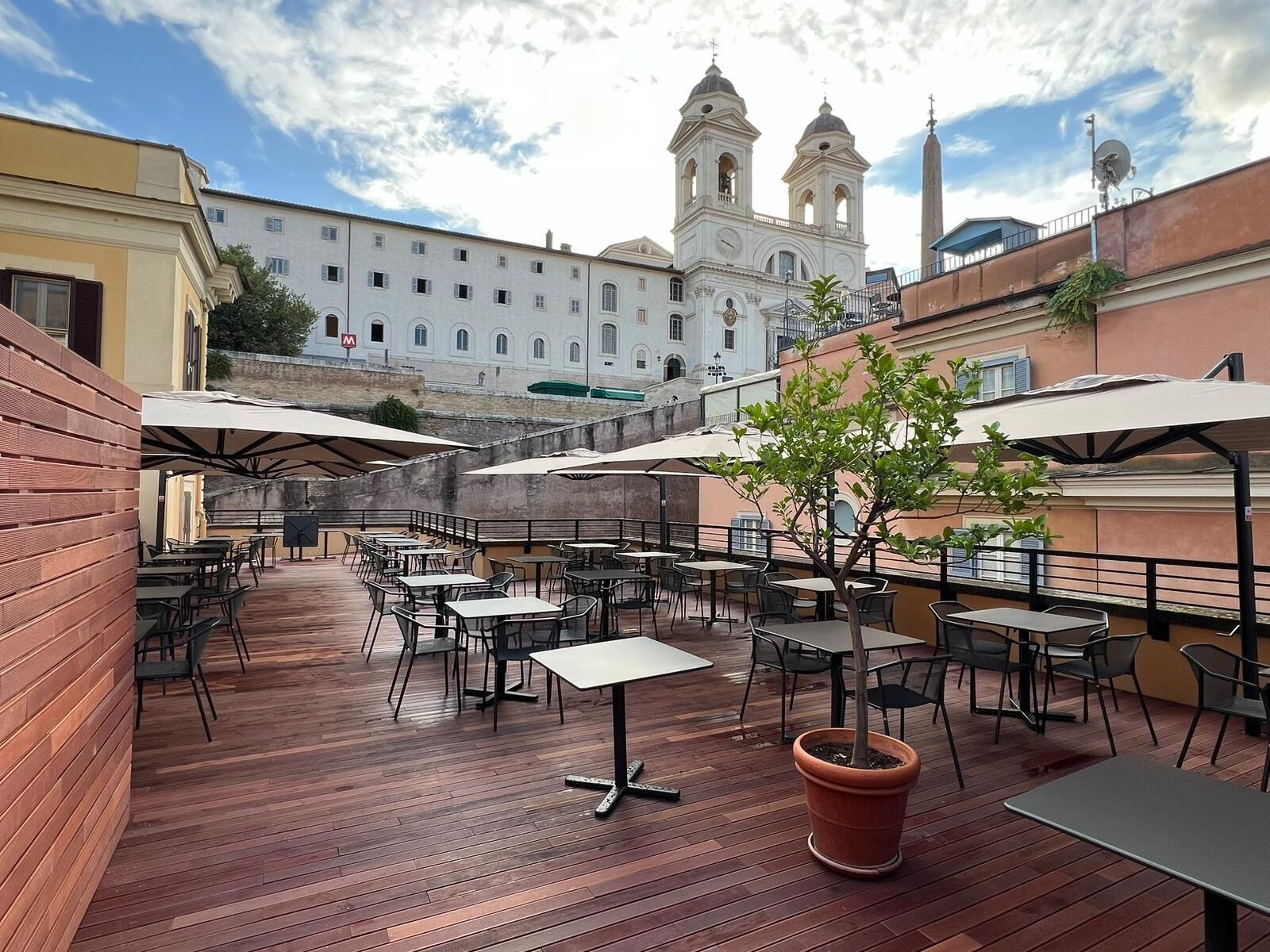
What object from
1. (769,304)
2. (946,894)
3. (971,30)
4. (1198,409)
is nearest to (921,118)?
(769,304)

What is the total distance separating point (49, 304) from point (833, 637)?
1076 cm

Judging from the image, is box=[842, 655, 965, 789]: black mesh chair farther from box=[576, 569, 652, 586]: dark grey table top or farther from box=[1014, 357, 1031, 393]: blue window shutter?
box=[1014, 357, 1031, 393]: blue window shutter

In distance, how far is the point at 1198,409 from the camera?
3.08 meters

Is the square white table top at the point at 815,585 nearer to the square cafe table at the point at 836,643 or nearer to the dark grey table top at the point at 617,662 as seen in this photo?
the square cafe table at the point at 836,643

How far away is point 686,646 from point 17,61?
46.2ft

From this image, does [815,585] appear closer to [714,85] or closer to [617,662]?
[617,662]

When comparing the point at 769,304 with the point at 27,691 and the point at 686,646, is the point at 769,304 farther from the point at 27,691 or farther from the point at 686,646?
the point at 27,691

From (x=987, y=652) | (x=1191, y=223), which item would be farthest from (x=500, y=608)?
(x=1191, y=223)

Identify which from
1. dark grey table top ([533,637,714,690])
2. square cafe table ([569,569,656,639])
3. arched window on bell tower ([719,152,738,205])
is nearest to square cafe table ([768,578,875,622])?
square cafe table ([569,569,656,639])

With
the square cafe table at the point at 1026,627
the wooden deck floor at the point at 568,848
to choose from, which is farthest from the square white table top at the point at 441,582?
the square cafe table at the point at 1026,627

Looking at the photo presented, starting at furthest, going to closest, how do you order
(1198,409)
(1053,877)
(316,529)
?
(316,529)
(1198,409)
(1053,877)

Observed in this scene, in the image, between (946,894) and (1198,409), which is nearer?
(946,894)

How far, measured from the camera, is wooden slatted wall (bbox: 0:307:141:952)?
1.71m

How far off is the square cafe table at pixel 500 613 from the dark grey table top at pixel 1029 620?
3.10m
